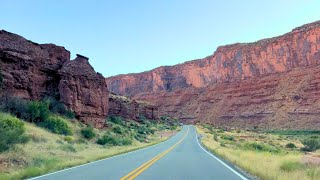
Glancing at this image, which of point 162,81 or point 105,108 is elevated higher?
point 162,81

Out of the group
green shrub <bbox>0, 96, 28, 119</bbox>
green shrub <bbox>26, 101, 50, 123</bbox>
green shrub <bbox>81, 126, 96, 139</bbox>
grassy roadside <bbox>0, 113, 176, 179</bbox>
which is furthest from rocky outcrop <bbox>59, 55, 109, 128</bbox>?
green shrub <bbox>0, 96, 28, 119</bbox>

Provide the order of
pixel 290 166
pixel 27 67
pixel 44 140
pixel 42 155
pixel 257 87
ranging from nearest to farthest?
pixel 290 166, pixel 42 155, pixel 44 140, pixel 27 67, pixel 257 87

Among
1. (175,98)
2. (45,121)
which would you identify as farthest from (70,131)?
(175,98)

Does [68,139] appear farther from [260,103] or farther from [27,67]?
[260,103]

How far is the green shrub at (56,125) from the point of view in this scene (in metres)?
32.0

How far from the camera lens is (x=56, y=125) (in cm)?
3238

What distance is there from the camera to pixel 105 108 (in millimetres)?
43219

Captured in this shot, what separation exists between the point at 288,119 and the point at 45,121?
240ft

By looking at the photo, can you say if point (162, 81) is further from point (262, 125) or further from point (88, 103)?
point (88, 103)

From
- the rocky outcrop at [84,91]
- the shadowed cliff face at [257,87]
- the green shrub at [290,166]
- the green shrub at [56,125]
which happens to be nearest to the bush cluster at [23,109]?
the green shrub at [56,125]

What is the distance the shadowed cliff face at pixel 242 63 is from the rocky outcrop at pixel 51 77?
267 feet

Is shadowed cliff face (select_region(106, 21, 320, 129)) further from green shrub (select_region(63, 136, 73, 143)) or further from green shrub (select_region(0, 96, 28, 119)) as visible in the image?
green shrub (select_region(0, 96, 28, 119))

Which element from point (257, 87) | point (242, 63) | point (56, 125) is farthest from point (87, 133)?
point (242, 63)

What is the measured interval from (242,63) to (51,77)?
10601 centimetres
